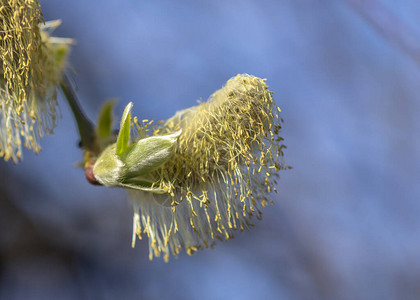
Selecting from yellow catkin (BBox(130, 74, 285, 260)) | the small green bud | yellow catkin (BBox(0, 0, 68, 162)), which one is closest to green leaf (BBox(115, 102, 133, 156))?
the small green bud

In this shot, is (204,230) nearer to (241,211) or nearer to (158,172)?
(241,211)

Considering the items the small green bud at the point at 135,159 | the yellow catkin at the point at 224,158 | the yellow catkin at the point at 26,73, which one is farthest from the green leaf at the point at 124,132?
the yellow catkin at the point at 26,73

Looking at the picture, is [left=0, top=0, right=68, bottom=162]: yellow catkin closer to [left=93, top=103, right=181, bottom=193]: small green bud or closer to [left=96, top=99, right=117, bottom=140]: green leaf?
[left=96, top=99, right=117, bottom=140]: green leaf

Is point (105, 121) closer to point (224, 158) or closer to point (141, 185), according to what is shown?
point (141, 185)

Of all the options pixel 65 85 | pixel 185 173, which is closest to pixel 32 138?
pixel 65 85

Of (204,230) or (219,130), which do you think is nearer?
(219,130)
